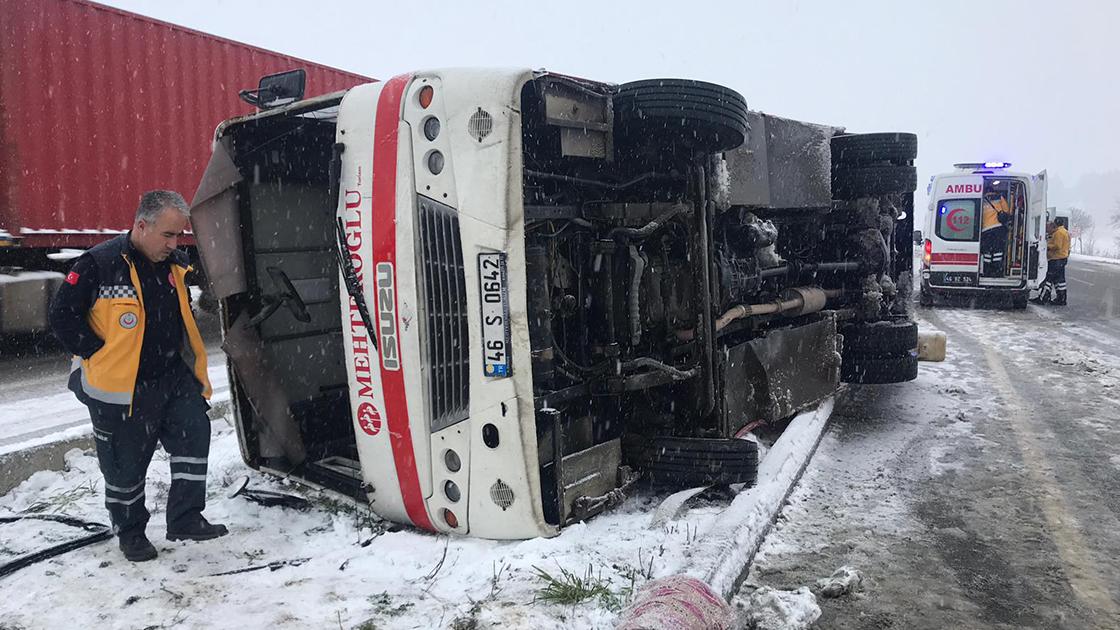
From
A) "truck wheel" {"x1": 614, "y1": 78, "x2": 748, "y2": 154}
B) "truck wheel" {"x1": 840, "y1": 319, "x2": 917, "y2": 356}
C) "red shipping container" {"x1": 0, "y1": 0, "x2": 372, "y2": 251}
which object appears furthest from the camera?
"red shipping container" {"x1": 0, "y1": 0, "x2": 372, "y2": 251}

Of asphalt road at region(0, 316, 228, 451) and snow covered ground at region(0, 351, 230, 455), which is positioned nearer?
snow covered ground at region(0, 351, 230, 455)

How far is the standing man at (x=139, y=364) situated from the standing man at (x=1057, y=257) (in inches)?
634

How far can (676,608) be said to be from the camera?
265cm

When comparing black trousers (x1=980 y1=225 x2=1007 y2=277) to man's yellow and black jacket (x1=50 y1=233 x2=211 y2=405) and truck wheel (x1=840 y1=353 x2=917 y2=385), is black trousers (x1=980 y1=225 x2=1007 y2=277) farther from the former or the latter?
man's yellow and black jacket (x1=50 y1=233 x2=211 y2=405)

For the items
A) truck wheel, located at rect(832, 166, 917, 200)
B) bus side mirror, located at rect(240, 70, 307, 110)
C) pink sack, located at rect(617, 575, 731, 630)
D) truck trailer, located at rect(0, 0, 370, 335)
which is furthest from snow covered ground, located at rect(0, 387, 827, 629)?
truck trailer, located at rect(0, 0, 370, 335)

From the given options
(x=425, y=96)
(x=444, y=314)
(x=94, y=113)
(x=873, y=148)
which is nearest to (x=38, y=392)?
(x=94, y=113)

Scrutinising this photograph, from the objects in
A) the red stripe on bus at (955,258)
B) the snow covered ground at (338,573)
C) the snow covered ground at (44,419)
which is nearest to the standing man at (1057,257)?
the red stripe on bus at (955,258)

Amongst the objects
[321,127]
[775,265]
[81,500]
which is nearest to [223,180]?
[321,127]

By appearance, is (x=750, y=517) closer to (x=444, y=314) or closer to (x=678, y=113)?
(x=444, y=314)

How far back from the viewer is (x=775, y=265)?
5.64m

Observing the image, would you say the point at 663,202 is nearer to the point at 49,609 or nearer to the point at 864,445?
the point at 864,445

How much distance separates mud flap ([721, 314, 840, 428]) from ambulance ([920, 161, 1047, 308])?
953cm

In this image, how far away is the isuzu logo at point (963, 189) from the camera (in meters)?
14.1

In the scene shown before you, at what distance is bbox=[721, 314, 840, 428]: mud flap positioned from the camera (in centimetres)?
470
